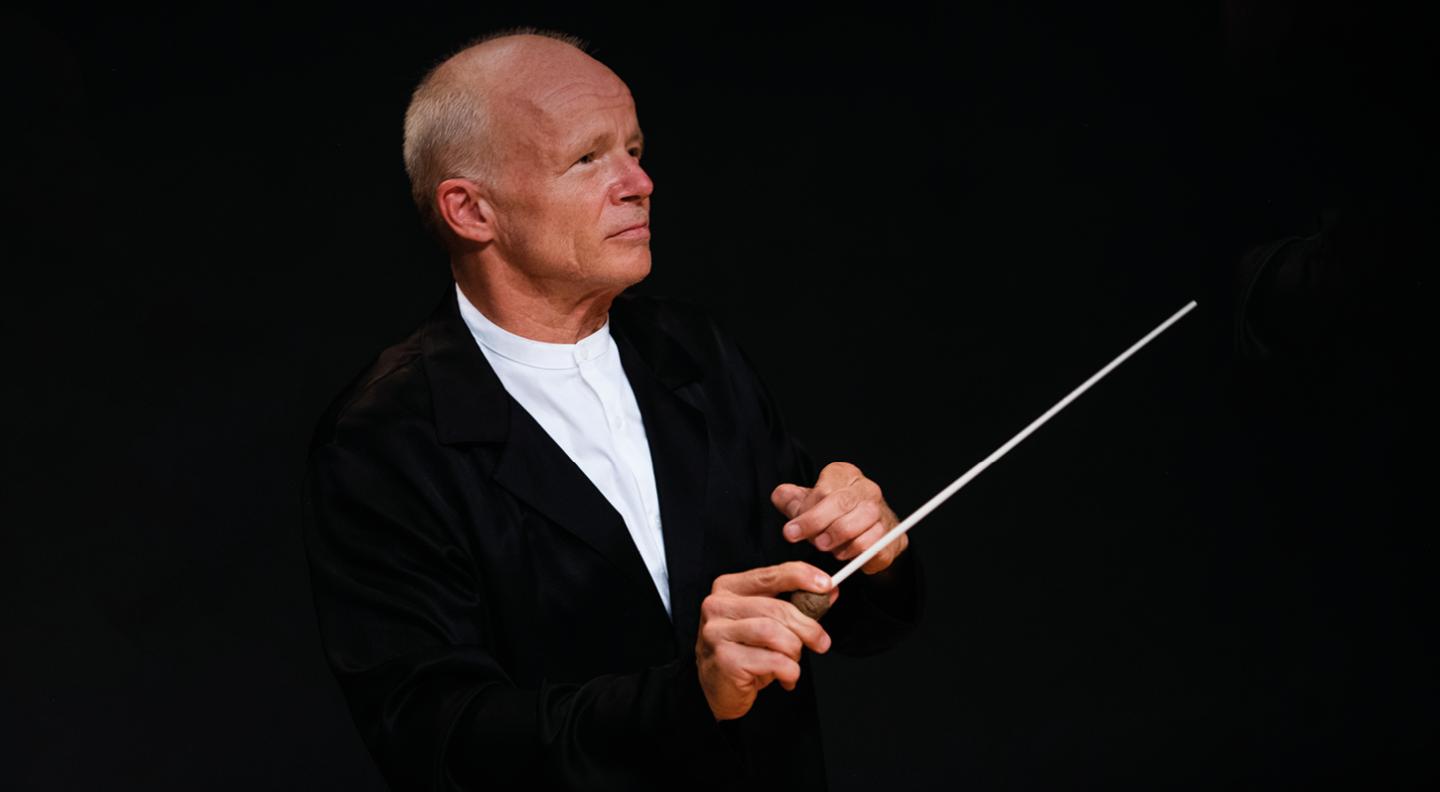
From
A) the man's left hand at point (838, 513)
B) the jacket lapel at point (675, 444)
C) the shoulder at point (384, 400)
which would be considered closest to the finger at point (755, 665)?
the man's left hand at point (838, 513)

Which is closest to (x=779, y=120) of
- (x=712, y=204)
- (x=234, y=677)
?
(x=712, y=204)

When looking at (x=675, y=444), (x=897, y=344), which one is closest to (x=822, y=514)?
(x=675, y=444)

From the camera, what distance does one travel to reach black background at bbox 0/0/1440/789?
2.40m

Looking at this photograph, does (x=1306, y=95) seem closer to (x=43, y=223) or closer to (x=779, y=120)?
(x=779, y=120)

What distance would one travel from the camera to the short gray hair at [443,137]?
1.84 meters

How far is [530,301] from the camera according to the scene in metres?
1.89

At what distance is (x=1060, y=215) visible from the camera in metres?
2.79

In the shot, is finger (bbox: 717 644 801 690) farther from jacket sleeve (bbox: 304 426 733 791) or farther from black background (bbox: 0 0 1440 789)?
black background (bbox: 0 0 1440 789)

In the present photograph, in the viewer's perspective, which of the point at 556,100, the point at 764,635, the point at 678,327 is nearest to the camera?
the point at 764,635

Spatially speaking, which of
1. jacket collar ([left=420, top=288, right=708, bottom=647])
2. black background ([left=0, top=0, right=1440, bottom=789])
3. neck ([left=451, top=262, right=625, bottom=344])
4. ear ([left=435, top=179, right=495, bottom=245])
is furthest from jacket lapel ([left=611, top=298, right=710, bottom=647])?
black background ([left=0, top=0, right=1440, bottom=789])

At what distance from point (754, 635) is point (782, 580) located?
55 millimetres

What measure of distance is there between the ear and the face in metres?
0.01

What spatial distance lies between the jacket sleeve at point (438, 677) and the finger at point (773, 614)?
0.07m

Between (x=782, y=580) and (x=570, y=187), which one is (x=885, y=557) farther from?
(x=570, y=187)
